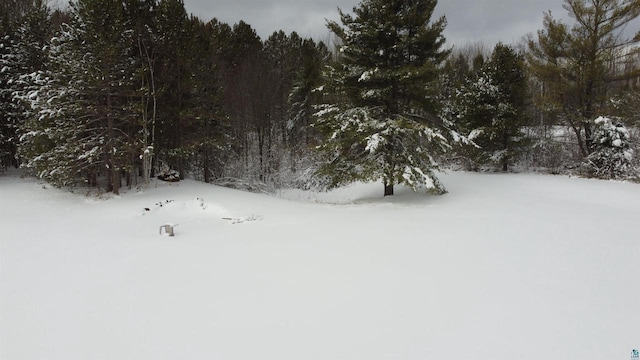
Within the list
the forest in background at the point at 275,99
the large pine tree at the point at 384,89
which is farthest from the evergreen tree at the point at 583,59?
the large pine tree at the point at 384,89

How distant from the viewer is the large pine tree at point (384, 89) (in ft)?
36.4

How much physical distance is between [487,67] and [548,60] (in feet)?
10.2

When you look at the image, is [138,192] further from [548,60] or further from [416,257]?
[548,60]

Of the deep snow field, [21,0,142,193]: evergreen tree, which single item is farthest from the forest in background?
the deep snow field

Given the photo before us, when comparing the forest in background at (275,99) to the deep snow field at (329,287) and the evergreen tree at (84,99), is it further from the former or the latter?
the deep snow field at (329,287)

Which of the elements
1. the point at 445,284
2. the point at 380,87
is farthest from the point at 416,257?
the point at 380,87

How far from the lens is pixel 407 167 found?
35.1 feet

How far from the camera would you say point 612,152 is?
15.8m

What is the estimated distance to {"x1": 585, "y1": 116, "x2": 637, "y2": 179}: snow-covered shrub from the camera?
15.4 m

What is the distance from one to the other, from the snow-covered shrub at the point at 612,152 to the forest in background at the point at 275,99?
0.06 metres

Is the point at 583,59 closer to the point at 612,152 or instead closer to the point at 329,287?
the point at 612,152

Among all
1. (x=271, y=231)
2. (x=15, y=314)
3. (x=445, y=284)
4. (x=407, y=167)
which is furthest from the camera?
(x=407, y=167)

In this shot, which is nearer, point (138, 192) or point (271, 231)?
point (271, 231)

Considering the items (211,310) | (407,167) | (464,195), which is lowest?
(211,310)
